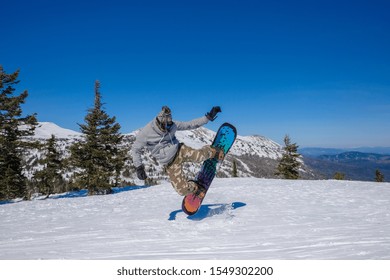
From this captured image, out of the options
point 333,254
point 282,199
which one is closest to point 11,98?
point 282,199

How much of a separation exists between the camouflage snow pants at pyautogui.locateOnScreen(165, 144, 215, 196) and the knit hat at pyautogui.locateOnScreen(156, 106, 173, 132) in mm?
797

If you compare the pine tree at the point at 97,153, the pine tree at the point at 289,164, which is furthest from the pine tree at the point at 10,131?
the pine tree at the point at 289,164

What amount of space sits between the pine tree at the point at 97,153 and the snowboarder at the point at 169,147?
17213 mm

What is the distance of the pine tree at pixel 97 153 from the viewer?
2322 centimetres

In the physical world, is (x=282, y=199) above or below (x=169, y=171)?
below

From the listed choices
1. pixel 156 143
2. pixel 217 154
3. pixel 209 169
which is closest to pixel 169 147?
pixel 156 143

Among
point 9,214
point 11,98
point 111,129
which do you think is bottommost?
point 9,214

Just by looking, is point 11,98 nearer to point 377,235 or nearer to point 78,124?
point 78,124

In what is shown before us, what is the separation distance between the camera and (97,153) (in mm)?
23469

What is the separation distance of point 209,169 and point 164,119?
9.37ft

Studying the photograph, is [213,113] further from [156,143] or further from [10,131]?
[10,131]

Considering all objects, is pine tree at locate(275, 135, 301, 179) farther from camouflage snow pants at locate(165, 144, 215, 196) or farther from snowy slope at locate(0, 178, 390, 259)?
camouflage snow pants at locate(165, 144, 215, 196)
